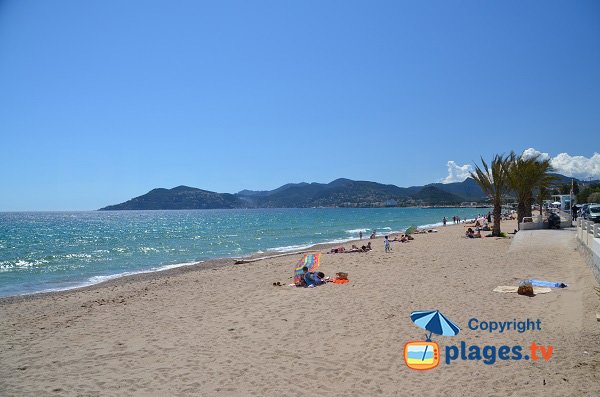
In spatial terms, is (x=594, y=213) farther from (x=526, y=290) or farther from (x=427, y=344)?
(x=427, y=344)

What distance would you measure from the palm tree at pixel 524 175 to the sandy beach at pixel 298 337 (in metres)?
13.1

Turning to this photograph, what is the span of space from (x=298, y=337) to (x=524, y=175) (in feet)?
75.1

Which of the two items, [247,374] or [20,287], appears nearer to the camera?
[247,374]

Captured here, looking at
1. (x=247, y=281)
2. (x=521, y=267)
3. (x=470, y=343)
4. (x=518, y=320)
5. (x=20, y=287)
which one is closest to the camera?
(x=470, y=343)

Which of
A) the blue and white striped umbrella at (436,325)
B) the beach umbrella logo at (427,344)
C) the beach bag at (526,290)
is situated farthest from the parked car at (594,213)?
the blue and white striped umbrella at (436,325)

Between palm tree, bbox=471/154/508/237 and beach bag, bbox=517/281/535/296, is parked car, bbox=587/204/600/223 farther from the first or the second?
beach bag, bbox=517/281/535/296

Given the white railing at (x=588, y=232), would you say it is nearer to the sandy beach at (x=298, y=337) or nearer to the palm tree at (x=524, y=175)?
the sandy beach at (x=298, y=337)

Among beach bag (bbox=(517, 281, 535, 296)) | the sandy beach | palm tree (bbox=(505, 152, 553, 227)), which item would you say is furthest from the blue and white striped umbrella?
palm tree (bbox=(505, 152, 553, 227))

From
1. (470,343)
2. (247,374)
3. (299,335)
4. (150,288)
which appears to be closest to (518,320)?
→ (470,343)

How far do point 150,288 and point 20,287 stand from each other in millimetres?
7374

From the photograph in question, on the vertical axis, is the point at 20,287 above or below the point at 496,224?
below

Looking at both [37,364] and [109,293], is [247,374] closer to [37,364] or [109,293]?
[37,364]

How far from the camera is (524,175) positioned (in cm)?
2530

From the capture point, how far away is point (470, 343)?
21.6 ft
